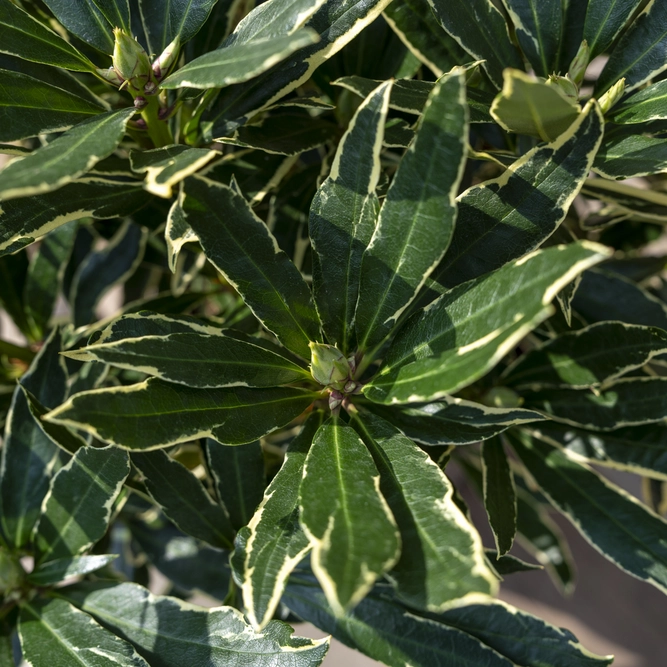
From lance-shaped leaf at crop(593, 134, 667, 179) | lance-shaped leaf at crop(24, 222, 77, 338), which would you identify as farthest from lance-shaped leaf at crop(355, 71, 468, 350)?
lance-shaped leaf at crop(24, 222, 77, 338)

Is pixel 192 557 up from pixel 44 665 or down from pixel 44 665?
down

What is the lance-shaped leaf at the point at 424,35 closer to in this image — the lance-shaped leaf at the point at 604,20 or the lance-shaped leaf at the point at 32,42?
the lance-shaped leaf at the point at 604,20

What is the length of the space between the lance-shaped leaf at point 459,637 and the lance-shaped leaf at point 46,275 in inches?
25.4

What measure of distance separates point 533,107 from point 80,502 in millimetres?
598

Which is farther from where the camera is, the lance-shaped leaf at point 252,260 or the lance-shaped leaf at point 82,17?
the lance-shaped leaf at point 82,17

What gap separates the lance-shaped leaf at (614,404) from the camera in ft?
2.44

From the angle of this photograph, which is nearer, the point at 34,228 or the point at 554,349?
the point at 34,228

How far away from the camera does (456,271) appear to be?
0.58 metres

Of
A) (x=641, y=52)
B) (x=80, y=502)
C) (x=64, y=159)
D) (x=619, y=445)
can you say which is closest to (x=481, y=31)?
(x=641, y=52)

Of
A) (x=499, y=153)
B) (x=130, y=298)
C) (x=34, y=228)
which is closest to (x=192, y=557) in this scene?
(x=130, y=298)

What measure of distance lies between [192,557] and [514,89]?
85 centimetres

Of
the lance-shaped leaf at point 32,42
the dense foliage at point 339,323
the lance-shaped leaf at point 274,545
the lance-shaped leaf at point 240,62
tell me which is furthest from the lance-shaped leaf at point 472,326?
the lance-shaped leaf at point 32,42

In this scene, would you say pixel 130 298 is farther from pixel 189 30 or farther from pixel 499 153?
pixel 499 153

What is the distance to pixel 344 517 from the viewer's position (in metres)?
0.46
